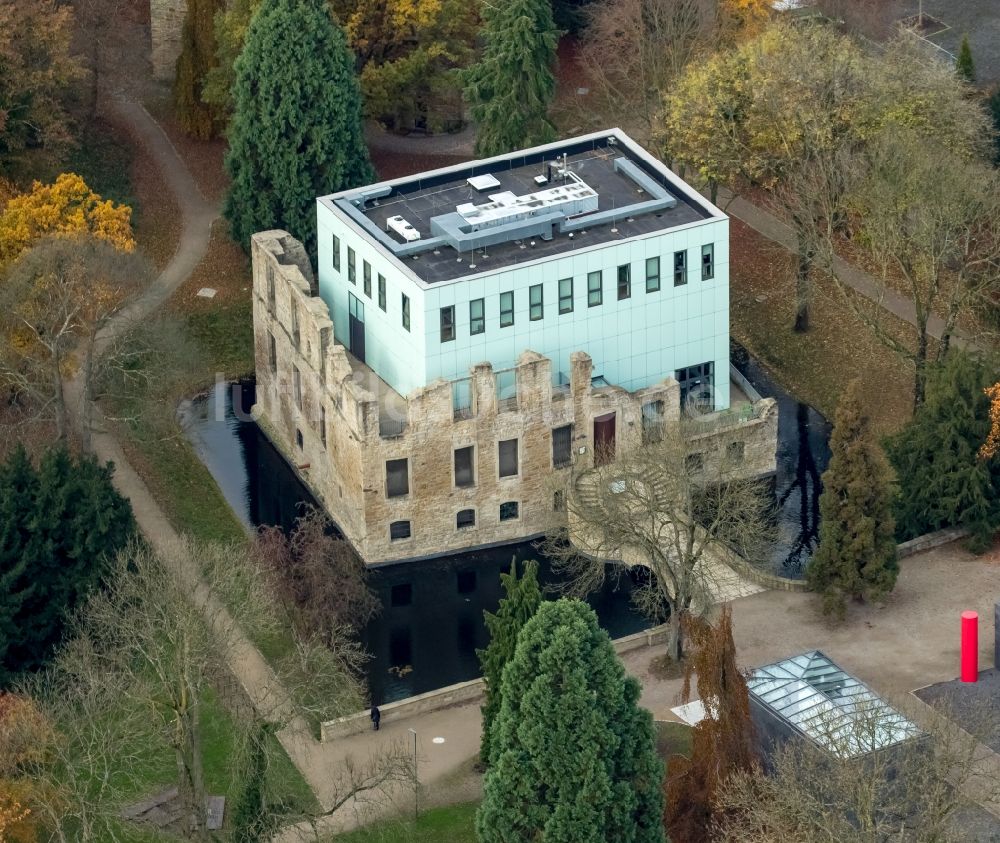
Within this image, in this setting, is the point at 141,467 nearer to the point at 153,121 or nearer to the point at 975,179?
the point at 153,121

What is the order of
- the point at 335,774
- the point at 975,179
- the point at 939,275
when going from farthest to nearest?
the point at 939,275, the point at 975,179, the point at 335,774

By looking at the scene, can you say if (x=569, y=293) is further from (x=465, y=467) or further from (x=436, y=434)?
(x=465, y=467)

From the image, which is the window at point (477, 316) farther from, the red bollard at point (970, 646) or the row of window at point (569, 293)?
the red bollard at point (970, 646)

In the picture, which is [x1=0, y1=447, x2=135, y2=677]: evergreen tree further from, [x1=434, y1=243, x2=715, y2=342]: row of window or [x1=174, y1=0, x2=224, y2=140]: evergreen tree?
[x1=174, y1=0, x2=224, y2=140]: evergreen tree

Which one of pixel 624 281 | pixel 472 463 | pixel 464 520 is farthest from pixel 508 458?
pixel 624 281

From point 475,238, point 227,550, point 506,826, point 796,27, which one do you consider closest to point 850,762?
point 506,826

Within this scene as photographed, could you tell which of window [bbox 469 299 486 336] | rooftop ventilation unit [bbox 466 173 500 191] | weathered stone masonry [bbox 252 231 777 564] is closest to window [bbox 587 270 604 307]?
weathered stone masonry [bbox 252 231 777 564]
